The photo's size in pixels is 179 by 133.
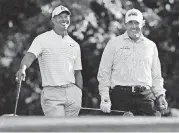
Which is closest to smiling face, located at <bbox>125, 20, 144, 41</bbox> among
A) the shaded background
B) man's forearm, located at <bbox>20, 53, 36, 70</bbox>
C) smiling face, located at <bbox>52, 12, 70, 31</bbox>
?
smiling face, located at <bbox>52, 12, 70, 31</bbox>

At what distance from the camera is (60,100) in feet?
14.4

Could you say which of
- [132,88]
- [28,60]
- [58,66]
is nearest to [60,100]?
[58,66]

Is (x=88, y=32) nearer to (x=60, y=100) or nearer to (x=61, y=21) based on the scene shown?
(x=61, y=21)

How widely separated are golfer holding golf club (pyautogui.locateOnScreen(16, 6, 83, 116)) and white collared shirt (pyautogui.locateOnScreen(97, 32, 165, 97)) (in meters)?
0.26

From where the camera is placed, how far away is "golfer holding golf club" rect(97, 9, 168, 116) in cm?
433

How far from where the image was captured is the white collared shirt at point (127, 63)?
14.2 ft

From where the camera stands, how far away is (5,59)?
1008 centimetres

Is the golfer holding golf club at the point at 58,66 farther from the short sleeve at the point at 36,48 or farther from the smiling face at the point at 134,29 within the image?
the smiling face at the point at 134,29

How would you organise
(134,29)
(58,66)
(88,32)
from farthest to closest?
(88,32) → (134,29) → (58,66)

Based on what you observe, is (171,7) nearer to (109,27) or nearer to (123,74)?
(109,27)

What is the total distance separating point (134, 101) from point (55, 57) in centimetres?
74

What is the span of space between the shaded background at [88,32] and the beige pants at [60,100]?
17.2ft

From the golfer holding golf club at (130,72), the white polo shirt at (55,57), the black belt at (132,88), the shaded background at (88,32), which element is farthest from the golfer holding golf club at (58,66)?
the shaded background at (88,32)

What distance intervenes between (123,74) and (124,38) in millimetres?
324
